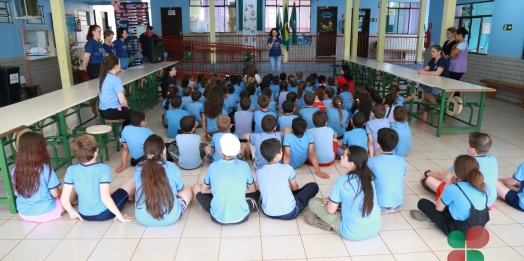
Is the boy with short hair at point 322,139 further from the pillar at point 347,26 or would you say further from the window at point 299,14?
the window at point 299,14

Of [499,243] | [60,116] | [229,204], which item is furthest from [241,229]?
[60,116]

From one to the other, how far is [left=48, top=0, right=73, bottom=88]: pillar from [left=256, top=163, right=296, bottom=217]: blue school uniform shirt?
4.57 metres

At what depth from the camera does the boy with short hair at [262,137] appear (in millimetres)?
3805

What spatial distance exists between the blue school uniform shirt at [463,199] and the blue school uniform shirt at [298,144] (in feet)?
5.14

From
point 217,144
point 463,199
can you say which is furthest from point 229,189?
point 463,199

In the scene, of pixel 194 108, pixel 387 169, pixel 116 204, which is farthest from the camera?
pixel 194 108

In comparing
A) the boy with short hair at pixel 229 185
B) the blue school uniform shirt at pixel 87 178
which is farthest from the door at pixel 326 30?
the blue school uniform shirt at pixel 87 178

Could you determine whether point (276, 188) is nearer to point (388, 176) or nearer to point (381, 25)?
point (388, 176)

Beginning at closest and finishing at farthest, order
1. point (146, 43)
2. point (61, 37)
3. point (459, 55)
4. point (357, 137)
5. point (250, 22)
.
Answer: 1. point (357, 137)
2. point (61, 37)
3. point (459, 55)
4. point (146, 43)
5. point (250, 22)

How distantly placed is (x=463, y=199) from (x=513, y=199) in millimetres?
1037

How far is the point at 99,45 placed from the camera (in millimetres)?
6078

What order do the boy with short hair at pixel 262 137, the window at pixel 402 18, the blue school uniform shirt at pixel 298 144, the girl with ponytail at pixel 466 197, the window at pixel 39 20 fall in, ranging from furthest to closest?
the window at pixel 402 18, the window at pixel 39 20, the blue school uniform shirt at pixel 298 144, the boy with short hair at pixel 262 137, the girl with ponytail at pixel 466 197

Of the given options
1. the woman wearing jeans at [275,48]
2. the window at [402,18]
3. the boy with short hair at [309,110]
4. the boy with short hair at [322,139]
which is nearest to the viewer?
the boy with short hair at [322,139]

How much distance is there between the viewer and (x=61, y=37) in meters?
5.95
